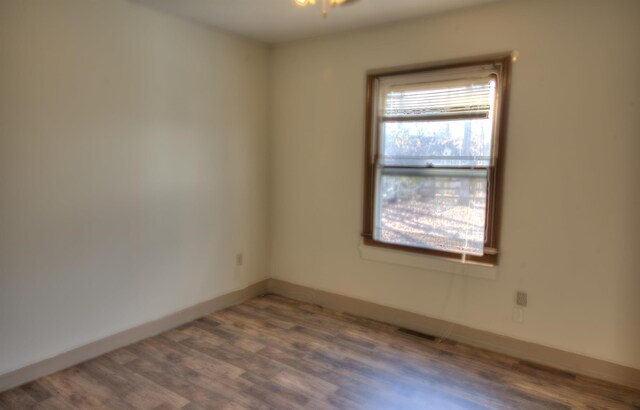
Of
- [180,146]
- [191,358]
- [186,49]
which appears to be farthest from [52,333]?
[186,49]

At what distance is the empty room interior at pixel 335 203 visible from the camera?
237cm

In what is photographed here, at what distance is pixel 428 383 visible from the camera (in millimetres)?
2467

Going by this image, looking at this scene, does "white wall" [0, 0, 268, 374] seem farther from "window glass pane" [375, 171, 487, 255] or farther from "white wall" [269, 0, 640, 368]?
"window glass pane" [375, 171, 487, 255]

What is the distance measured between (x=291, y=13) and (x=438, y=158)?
5.02 feet

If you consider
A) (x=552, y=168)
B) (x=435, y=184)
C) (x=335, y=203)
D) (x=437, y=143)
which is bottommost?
(x=335, y=203)

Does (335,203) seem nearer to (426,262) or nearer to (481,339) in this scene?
(426,262)

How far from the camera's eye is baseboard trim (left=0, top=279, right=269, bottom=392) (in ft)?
7.80

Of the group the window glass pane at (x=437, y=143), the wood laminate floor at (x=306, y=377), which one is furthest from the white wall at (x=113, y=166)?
the window glass pane at (x=437, y=143)

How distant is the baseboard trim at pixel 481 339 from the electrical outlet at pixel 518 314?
5.6 inches

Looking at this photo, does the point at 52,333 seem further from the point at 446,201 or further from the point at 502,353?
the point at 502,353

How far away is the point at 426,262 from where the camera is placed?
10.3 ft

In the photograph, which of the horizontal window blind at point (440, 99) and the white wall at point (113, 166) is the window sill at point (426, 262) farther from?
the white wall at point (113, 166)

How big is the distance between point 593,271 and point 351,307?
1828 millimetres

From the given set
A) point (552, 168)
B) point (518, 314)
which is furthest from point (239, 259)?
point (552, 168)
